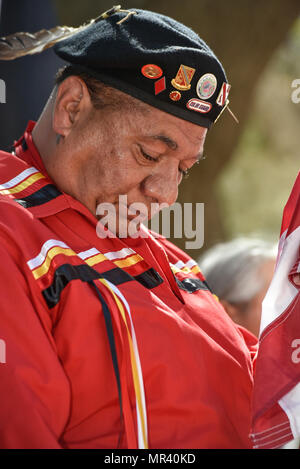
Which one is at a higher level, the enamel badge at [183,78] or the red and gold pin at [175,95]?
the enamel badge at [183,78]

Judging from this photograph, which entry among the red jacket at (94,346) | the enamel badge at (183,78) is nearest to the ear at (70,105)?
the red jacket at (94,346)

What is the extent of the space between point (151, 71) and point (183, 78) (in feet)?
0.33

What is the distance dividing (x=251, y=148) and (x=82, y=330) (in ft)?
24.2

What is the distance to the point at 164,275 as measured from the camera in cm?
195

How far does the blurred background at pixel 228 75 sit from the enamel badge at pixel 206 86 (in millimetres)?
1235

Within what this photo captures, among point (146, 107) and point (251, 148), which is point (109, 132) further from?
point (251, 148)

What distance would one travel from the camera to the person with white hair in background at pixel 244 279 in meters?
2.86

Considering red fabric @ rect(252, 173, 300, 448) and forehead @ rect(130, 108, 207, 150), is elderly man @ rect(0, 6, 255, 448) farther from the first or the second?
red fabric @ rect(252, 173, 300, 448)

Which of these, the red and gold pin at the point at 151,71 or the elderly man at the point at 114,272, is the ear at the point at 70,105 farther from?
the red and gold pin at the point at 151,71

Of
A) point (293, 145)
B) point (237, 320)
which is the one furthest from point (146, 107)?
point (293, 145)

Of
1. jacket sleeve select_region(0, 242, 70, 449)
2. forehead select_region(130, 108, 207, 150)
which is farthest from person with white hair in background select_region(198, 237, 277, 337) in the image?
jacket sleeve select_region(0, 242, 70, 449)

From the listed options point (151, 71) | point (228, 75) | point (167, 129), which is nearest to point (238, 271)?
point (167, 129)

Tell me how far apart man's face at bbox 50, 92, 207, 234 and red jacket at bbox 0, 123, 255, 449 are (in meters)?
0.07

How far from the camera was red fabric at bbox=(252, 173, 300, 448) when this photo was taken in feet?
5.40
